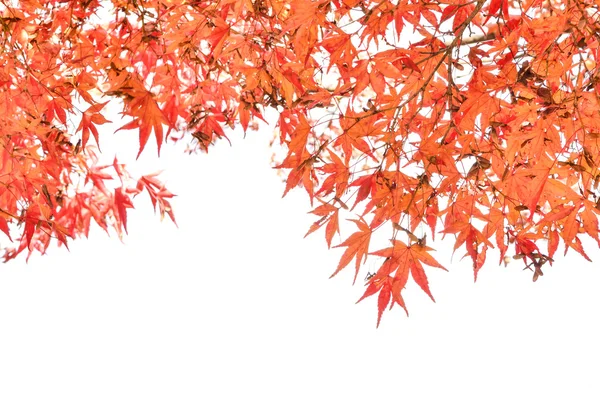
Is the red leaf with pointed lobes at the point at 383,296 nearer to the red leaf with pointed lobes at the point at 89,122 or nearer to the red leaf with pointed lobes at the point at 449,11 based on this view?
the red leaf with pointed lobes at the point at 449,11

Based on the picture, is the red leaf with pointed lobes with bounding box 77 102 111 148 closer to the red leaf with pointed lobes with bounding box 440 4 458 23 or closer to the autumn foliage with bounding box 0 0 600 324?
the autumn foliage with bounding box 0 0 600 324

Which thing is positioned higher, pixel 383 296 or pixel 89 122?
pixel 89 122

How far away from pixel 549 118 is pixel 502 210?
0.31m

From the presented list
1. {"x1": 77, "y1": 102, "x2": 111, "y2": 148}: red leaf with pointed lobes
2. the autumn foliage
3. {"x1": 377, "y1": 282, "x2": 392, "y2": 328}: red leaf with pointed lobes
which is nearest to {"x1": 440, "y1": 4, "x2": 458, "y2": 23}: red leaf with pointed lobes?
the autumn foliage

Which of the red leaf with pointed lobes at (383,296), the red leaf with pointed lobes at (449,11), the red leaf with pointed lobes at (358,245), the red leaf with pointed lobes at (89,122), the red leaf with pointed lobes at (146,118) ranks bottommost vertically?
the red leaf with pointed lobes at (383,296)

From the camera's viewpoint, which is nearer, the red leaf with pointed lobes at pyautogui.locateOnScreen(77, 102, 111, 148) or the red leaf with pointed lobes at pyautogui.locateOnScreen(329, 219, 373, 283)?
the red leaf with pointed lobes at pyautogui.locateOnScreen(329, 219, 373, 283)

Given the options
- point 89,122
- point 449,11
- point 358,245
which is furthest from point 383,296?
point 89,122

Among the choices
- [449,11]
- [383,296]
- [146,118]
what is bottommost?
[383,296]

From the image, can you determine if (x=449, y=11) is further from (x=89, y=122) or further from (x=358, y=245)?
(x=89, y=122)

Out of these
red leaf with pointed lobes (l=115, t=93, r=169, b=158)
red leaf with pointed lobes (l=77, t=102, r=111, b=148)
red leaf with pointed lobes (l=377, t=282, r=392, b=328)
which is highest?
A: red leaf with pointed lobes (l=77, t=102, r=111, b=148)

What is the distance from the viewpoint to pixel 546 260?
63.3 inches

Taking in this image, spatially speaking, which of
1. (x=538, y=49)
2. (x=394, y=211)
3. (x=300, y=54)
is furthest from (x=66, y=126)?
(x=538, y=49)

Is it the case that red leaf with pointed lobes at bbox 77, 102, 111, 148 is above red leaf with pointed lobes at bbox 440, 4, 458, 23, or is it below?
above

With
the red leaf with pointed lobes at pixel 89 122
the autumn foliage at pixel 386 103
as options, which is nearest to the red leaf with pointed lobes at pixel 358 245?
the autumn foliage at pixel 386 103
